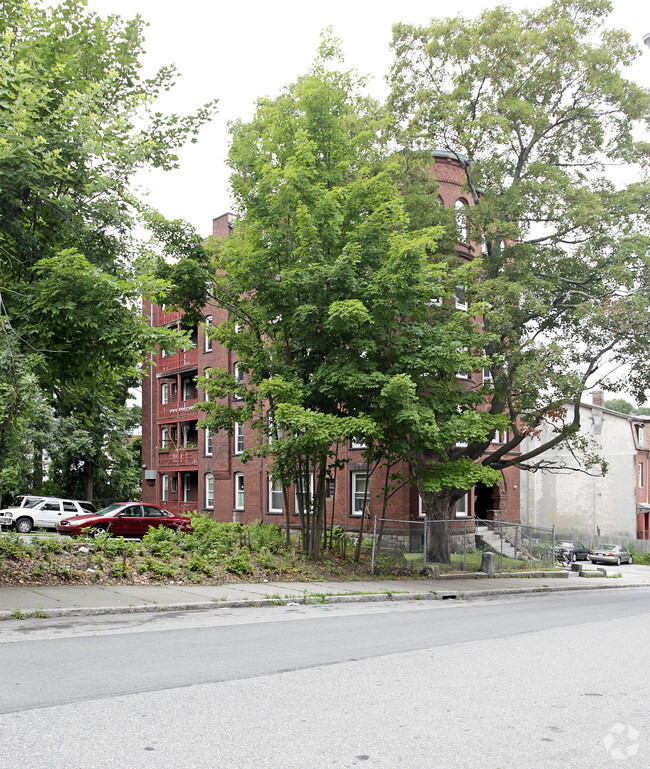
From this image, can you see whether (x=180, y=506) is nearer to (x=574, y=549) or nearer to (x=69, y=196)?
(x=574, y=549)

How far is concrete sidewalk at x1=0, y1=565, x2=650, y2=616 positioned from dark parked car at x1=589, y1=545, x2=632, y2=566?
23.0 meters

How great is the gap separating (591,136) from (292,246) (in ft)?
35.4

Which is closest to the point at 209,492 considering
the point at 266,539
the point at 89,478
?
the point at 89,478

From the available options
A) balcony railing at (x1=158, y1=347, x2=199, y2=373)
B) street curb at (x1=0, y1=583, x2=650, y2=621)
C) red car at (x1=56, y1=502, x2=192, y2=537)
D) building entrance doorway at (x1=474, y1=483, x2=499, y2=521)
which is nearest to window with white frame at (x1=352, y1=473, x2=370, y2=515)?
building entrance doorway at (x1=474, y1=483, x2=499, y2=521)

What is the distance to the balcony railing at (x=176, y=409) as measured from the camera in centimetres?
4453

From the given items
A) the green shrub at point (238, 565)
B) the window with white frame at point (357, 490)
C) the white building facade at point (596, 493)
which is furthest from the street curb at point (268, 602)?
the white building facade at point (596, 493)

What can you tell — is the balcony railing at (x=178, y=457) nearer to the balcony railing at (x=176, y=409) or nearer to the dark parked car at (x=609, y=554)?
the balcony railing at (x=176, y=409)

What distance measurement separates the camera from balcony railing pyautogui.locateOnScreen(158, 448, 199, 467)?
43.2 metres

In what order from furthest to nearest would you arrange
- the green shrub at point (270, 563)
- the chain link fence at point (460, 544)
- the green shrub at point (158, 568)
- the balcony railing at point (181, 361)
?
the balcony railing at point (181, 361)
the chain link fence at point (460, 544)
the green shrub at point (270, 563)
the green shrub at point (158, 568)

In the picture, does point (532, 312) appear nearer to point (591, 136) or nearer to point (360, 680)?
point (591, 136)

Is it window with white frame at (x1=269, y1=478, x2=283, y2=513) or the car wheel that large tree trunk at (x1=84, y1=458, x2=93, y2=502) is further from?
window with white frame at (x1=269, y1=478, x2=283, y2=513)

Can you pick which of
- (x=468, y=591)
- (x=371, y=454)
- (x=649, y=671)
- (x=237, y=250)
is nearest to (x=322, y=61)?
(x=237, y=250)

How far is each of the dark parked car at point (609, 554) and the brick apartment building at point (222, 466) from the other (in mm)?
8792

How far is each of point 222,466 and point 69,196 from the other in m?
26.6
